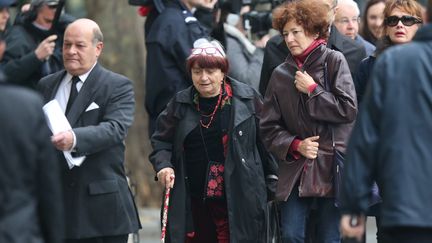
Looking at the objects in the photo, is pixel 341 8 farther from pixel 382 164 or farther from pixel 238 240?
pixel 382 164

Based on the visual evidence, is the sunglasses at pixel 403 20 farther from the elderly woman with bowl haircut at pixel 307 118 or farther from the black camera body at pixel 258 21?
the black camera body at pixel 258 21

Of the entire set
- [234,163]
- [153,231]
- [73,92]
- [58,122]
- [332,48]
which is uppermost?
[332,48]

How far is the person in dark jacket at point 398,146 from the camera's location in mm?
6938

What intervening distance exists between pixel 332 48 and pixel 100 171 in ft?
6.62

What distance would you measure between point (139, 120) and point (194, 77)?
24.5 feet

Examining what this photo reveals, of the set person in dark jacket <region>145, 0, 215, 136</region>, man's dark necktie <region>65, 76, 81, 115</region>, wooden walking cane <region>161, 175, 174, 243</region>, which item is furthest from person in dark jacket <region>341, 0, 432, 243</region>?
person in dark jacket <region>145, 0, 215, 136</region>

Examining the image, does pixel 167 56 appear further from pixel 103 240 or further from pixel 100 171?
pixel 103 240

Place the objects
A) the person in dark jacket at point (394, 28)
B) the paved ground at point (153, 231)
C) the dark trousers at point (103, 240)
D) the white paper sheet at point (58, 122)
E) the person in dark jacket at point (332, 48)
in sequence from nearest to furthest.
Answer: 1. the white paper sheet at point (58, 122)
2. the dark trousers at point (103, 240)
3. the person in dark jacket at point (394, 28)
4. the person in dark jacket at point (332, 48)
5. the paved ground at point (153, 231)

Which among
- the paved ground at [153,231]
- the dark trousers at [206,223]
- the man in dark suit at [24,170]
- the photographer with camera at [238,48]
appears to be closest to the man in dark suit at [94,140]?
the dark trousers at [206,223]

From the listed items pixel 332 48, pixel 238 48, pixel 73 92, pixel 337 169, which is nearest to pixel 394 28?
Answer: pixel 332 48

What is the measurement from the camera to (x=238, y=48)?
12.6 m

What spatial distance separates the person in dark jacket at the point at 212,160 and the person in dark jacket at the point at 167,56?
1.64 metres

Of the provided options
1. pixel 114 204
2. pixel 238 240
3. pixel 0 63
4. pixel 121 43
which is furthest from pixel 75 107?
pixel 121 43

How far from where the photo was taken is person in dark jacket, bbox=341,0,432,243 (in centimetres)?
694
